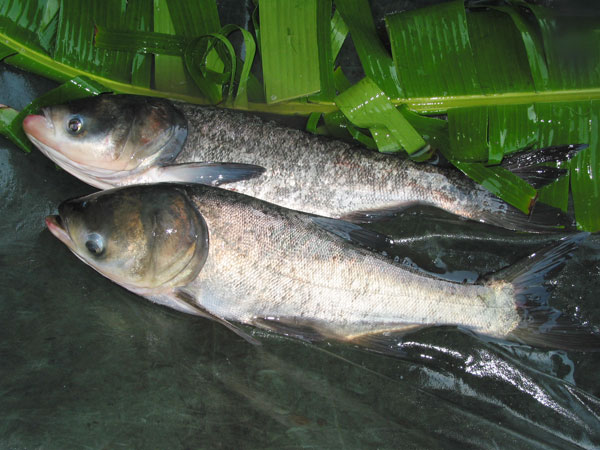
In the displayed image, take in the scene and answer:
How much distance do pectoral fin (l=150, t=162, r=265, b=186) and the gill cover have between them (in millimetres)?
102

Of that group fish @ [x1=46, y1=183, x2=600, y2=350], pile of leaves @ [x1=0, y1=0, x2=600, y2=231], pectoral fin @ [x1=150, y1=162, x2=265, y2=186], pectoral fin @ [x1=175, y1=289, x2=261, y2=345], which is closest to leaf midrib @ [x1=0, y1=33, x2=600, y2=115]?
pile of leaves @ [x1=0, y1=0, x2=600, y2=231]

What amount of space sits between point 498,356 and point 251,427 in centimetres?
146

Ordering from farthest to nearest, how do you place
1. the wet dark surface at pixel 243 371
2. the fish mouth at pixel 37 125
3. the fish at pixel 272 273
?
1. the fish mouth at pixel 37 125
2. the fish at pixel 272 273
3. the wet dark surface at pixel 243 371

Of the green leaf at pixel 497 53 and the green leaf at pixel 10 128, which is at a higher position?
the green leaf at pixel 497 53

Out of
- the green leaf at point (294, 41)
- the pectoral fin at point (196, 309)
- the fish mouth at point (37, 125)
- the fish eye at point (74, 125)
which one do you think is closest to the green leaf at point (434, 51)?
the green leaf at point (294, 41)

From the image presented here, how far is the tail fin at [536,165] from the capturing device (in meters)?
2.68

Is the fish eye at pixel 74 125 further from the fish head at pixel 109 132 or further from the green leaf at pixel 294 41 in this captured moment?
the green leaf at pixel 294 41

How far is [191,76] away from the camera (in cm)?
287

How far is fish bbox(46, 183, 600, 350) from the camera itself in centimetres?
218

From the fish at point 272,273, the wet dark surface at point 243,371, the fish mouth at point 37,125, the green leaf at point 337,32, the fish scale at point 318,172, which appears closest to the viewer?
the wet dark surface at point 243,371

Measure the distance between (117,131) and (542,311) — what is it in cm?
257

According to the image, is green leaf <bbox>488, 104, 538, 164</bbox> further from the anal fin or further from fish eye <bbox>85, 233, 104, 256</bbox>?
fish eye <bbox>85, 233, 104, 256</bbox>

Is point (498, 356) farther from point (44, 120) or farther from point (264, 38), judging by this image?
point (44, 120)

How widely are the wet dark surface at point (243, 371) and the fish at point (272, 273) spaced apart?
0.19 metres
